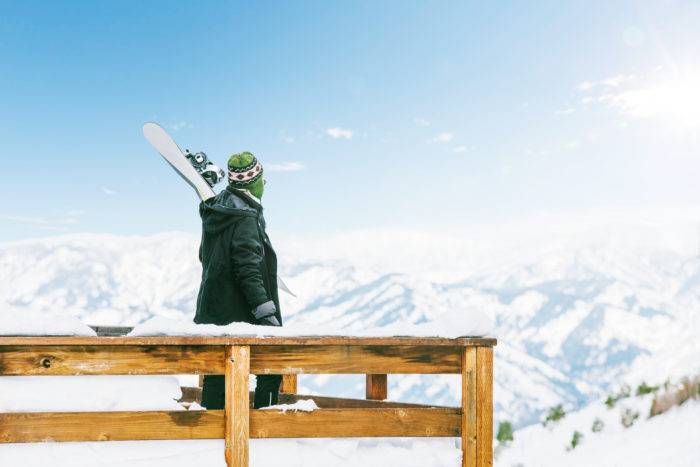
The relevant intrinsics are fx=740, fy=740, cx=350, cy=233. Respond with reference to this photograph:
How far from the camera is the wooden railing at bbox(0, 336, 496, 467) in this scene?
3785mm

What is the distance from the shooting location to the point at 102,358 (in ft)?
12.5

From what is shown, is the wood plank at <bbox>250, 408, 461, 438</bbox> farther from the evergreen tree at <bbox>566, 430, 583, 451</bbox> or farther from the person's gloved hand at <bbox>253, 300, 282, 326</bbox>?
the evergreen tree at <bbox>566, 430, 583, 451</bbox>

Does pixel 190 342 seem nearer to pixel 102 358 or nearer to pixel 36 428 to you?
pixel 102 358

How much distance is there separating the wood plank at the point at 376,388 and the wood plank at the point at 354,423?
70.5 inches

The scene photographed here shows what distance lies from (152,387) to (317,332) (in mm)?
948

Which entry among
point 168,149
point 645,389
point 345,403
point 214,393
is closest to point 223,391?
point 214,393

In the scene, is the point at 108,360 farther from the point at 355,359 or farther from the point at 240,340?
the point at 355,359

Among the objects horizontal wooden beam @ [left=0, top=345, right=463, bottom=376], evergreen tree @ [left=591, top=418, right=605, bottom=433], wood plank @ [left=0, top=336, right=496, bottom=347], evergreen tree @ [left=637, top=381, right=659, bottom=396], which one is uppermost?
evergreen tree @ [left=637, top=381, right=659, bottom=396]

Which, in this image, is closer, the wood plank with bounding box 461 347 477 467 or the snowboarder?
the wood plank with bounding box 461 347 477 467

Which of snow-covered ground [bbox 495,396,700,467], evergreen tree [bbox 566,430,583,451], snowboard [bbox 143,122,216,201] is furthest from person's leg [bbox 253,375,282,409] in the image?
evergreen tree [bbox 566,430,583,451]

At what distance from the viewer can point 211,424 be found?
155 inches

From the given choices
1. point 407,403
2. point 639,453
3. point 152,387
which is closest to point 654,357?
point 639,453

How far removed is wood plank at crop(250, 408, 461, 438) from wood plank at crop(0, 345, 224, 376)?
0.40 m

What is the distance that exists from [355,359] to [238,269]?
4.90 feet
